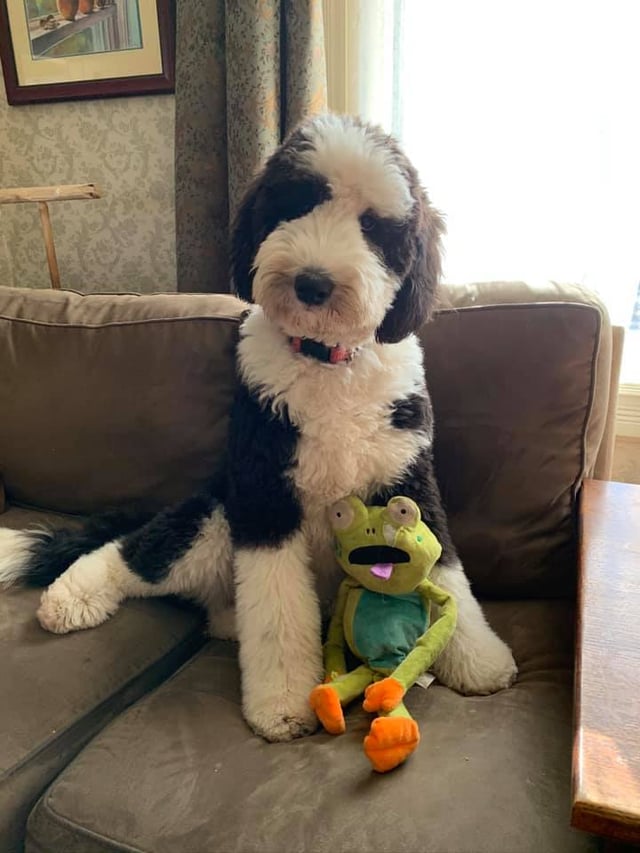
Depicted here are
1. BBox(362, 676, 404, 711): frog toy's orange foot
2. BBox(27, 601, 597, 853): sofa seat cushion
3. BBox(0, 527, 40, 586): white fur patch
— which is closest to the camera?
BBox(27, 601, 597, 853): sofa seat cushion

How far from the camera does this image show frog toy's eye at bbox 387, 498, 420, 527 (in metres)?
1.08

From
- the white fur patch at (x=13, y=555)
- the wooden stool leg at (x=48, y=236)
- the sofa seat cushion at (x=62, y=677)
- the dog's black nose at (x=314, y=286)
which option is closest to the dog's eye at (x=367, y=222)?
the dog's black nose at (x=314, y=286)

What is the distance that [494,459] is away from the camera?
136 cm

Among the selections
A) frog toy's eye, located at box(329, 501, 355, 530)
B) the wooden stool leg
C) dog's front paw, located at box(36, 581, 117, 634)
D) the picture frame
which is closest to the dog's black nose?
frog toy's eye, located at box(329, 501, 355, 530)

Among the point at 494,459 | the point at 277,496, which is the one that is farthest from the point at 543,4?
the point at 277,496

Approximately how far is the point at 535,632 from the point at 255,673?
1.70 ft

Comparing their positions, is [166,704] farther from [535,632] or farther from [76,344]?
[76,344]

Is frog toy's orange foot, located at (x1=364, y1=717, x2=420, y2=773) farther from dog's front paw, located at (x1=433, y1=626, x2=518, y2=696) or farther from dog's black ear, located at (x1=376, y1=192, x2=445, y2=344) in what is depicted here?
dog's black ear, located at (x1=376, y1=192, x2=445, y2=344)

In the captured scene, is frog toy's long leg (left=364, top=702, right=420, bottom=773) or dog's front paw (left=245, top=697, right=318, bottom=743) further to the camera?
dog's front paw (left=245, top=697, right=318, bottom=743)

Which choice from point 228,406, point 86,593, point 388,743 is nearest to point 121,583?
point 86,593

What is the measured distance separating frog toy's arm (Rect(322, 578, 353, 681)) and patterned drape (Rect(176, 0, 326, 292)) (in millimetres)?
1073

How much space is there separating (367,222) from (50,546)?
3.03ft

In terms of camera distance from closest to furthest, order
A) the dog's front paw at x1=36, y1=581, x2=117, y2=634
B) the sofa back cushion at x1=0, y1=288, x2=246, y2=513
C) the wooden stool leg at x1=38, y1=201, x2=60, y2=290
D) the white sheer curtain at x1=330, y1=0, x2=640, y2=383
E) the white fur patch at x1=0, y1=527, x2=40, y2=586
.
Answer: the dog's front paw at x1=36, y1=581, x2=117, y2=634, the white fur patch at x1=0, y1=527, x2=40, y2=586, the sofa back cushion at x1=0, y1=288, x2=246, y2=513, the white sheer curtain at x1=330, y1=0, x2=640, y2=383, the wooden stool leg at x1=38, y1=201, x2=60, y2=290

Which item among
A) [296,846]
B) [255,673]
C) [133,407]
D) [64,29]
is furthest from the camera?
[64,29]
